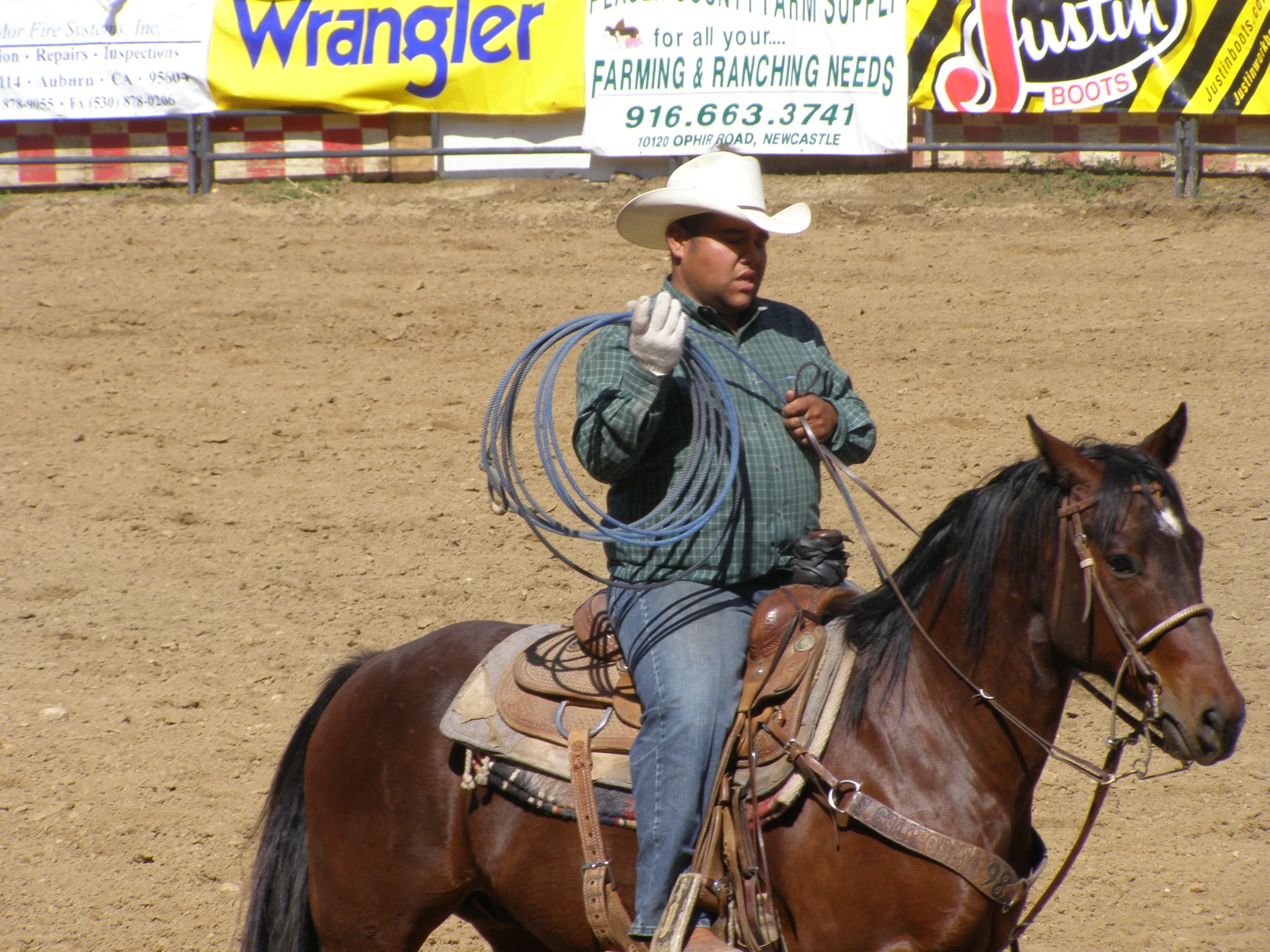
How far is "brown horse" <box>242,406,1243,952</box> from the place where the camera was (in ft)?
8.25

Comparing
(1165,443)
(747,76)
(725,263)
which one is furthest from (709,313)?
(747,76)

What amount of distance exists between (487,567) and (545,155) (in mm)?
5713

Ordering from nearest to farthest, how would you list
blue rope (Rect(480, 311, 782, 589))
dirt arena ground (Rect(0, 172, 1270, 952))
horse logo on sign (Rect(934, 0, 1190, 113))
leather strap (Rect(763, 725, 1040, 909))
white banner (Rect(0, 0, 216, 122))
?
leather strap (Rect(763, 725, 1040, 909))
blue rope (Rect(480, 311, 782, 589))
dirt arena ground (Rect(0, 172, 1270, 952))
horse logo on sign (Rect(934, 0, 1190, 113))
white banner (Rect(0, 0, 216, 122))

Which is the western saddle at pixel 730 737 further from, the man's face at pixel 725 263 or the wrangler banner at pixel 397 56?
the wrangler banner at pixel 397 56

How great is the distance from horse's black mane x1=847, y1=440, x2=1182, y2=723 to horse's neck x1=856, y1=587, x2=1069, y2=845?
49 millimetres

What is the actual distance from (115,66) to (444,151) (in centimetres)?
313

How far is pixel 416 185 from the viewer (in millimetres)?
11273

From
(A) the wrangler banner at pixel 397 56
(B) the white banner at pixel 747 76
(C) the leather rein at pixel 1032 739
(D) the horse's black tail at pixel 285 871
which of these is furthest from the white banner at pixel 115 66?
(C) the leather rein at pixel 1032 739

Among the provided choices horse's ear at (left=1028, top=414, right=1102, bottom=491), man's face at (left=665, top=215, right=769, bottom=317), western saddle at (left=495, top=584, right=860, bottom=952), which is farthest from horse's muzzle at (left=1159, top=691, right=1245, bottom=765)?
man's face at (left=665, top=215, right=769, bottom=317)

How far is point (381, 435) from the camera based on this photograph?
8094mm

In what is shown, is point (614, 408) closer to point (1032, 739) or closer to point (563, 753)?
point (563, 753)

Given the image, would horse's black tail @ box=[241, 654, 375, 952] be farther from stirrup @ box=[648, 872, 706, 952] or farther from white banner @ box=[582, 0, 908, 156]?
white banner @ box=[582, 0, 908, 156]

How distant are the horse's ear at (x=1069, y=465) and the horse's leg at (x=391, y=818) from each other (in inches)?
68.2

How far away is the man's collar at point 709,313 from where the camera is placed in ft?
10.6
